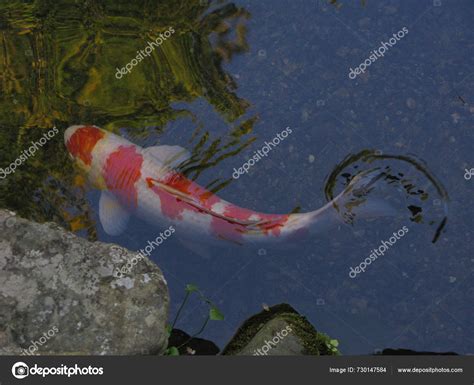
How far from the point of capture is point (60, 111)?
7.04 meters

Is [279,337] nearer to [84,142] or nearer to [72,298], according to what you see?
[72,298]

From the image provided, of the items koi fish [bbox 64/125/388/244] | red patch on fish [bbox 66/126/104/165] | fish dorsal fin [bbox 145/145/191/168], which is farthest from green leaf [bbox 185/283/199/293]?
red patch on fish [bbox 66/126/104/165]

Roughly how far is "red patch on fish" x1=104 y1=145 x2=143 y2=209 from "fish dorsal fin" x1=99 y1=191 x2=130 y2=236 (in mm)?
76

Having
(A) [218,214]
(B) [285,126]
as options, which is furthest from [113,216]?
(B) [285,126]

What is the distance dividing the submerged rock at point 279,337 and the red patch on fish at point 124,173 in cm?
160

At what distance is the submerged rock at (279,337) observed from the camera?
5.88m

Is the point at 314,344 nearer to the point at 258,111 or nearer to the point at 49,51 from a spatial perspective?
Result: the point at 258,111

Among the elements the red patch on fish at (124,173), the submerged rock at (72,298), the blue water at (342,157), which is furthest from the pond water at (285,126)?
the submerged rock at (72,298)

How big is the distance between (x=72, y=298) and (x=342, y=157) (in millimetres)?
2989

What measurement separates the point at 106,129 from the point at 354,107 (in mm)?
2501

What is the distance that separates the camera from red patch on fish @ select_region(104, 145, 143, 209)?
653 centimetres

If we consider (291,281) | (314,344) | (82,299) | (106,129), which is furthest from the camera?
(106,129)

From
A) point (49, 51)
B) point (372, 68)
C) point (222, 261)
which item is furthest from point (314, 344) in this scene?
point (49, 51)

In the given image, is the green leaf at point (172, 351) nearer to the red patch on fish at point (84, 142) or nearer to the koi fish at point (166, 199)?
the koi fish at point (166, 199)
